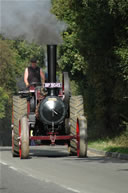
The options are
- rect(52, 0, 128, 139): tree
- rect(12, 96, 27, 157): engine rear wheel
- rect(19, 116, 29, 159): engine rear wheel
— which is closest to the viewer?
rect(19, 116, 29, 159): engine rear wheel

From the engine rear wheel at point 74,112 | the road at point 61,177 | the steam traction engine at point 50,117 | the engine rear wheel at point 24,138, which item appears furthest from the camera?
the engine rear wheel at point 74,112

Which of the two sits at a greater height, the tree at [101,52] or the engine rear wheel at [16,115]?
the tree at [101,52]

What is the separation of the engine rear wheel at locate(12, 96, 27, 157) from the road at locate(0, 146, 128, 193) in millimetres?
1540

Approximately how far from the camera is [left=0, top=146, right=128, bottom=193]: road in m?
11.8

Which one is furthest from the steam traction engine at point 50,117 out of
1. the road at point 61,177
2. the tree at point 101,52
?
the tree at point 101,52

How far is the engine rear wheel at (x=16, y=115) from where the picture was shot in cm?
2008

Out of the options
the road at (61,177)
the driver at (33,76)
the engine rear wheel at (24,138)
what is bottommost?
the road at (61,177)

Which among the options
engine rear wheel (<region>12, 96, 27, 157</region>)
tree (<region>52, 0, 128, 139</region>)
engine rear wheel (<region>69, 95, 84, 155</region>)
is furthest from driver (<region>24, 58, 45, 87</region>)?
tree (<region>52, 0, 128, 139</region>)

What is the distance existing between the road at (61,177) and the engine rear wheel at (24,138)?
631 mm

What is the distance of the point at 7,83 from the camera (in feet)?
212

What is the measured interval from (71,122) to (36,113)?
116 cm

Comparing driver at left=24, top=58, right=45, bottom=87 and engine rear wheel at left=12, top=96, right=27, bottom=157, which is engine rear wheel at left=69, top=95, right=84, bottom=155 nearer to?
driver at left=24, top=58, right=45, bottom=87

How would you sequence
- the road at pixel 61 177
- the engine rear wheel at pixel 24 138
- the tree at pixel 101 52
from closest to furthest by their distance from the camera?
the road at pixel 61 177, the engine rear wheel at pixel 24 138, the tree at pixel 101 52

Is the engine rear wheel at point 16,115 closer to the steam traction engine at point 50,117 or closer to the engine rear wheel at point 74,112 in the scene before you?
the steam traction engine at point 50,117
